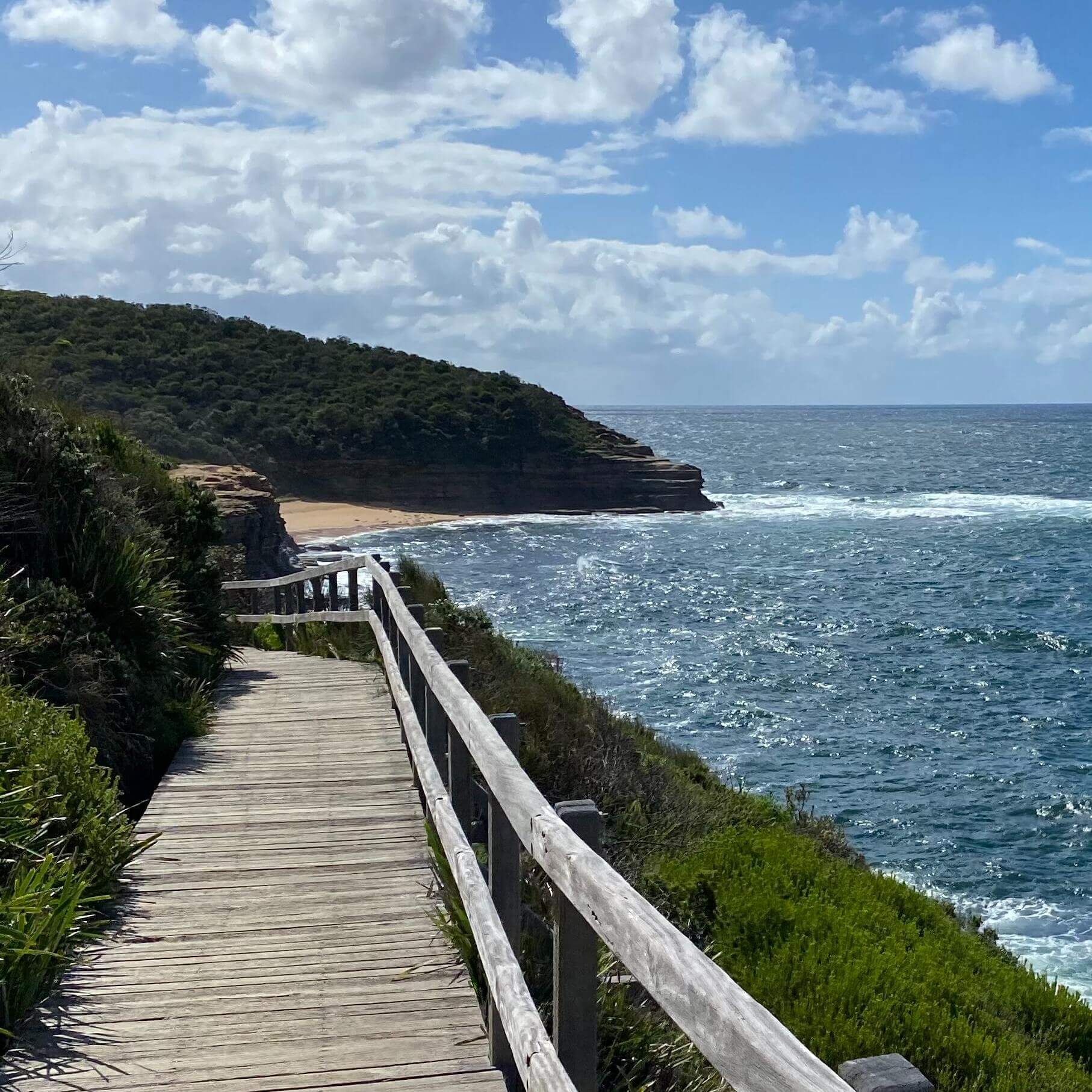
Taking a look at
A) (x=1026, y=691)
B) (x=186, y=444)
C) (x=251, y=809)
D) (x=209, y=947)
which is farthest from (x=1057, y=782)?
(x=186, y=444)

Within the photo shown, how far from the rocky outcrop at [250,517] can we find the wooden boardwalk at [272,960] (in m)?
19.4

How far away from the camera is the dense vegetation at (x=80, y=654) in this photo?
189 inches

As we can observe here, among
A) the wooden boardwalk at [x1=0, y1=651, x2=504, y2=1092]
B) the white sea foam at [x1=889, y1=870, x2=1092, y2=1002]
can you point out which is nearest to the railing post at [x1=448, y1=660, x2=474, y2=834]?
the wooden boardwalk at [x1=0, y1=651, x2=504, y2=1092]

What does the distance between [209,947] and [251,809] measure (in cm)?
196

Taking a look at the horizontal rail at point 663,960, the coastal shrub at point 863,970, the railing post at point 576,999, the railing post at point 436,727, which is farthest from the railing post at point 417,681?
the railing post at point 576,999

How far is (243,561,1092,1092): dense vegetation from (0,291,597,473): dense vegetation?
44095 millimetres

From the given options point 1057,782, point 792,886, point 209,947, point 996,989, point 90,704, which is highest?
point 90,704

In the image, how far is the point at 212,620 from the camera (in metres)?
11.2

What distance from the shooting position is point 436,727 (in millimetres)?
6156

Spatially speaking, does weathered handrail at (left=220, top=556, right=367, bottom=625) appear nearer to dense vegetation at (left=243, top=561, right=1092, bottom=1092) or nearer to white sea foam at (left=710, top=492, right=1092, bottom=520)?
dense vegetation at (left=243, top=561, right=1092, bottom=1092)

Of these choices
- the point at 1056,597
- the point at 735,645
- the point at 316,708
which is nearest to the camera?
the point at 316,708

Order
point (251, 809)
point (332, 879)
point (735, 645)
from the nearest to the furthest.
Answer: point (332, 879)
point (251, 809)
point (735, 645)

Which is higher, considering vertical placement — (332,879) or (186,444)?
(186,444)

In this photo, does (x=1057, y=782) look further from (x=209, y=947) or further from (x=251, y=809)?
(x=209, y=947)
